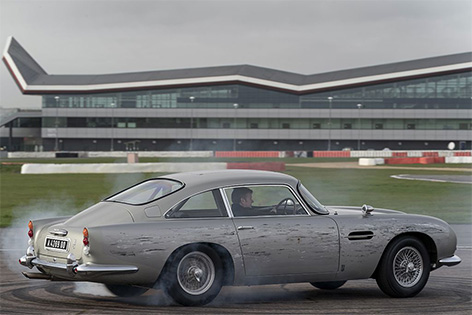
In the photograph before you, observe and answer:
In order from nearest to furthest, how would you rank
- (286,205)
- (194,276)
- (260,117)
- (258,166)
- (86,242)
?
(86,242) < (194,276) < (286,205) < (258,166) < (260,117)

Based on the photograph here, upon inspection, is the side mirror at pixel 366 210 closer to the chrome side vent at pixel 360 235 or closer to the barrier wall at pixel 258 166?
the chrome side vent at pixel 360 235

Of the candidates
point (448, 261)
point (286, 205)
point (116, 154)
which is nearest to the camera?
point (286, 205)

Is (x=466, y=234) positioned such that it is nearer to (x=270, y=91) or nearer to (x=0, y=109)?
(x=270, y=91)

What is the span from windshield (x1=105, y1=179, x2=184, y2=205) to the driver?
0.59 meters

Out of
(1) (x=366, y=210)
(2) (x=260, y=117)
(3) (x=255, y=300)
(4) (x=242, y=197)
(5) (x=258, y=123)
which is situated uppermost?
(2) (x=260, y=117)

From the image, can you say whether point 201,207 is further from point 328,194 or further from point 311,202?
point 328,194

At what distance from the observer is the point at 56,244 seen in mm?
7461

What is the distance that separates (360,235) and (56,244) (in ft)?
10.5

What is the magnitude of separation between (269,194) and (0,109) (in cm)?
11287

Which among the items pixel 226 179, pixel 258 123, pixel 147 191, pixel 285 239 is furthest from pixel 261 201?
pixel 258 123

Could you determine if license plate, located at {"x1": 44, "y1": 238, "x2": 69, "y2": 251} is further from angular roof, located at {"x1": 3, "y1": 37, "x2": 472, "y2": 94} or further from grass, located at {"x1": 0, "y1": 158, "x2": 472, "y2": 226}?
angular roof, located at {"x1": 3, "y1": 37, "x2": 472, "y2": 94}

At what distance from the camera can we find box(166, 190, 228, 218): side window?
7.52m

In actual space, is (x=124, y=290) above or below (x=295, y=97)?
below

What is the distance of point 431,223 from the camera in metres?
8.48
